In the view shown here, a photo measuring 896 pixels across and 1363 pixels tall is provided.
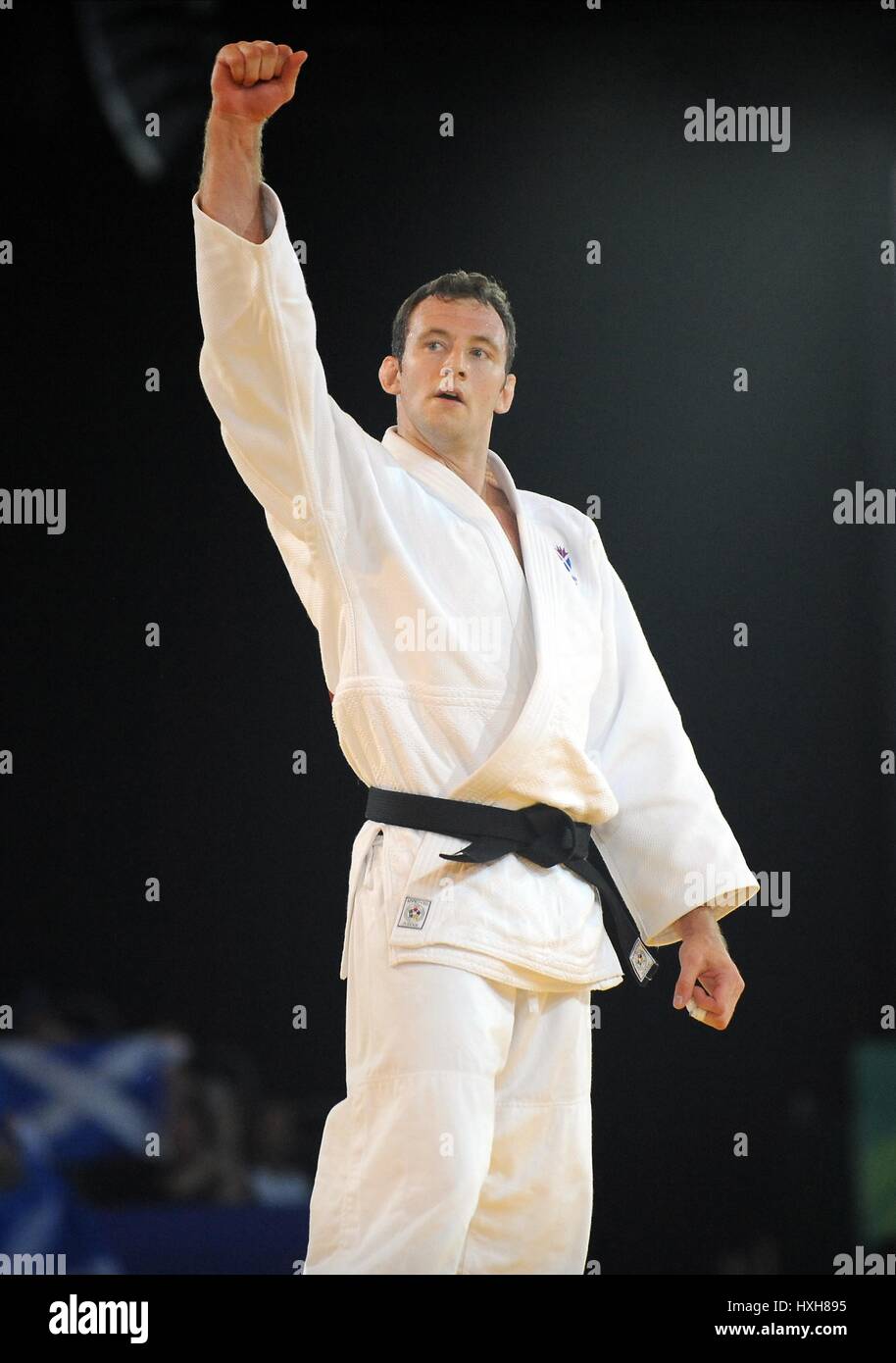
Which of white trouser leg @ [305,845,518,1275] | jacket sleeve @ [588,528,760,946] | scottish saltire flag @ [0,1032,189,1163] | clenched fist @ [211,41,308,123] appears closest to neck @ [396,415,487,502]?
jacket sleeve @ [588,528,760,946]

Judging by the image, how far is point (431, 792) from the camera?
7.20 ft

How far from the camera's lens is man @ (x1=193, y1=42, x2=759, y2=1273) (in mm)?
2049

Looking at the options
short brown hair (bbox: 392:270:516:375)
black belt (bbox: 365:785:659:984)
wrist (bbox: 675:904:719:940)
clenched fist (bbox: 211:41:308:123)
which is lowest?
wrist (bbox: 675:904:719:940)

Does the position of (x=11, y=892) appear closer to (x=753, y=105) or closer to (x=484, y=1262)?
(x=484, y=1262)

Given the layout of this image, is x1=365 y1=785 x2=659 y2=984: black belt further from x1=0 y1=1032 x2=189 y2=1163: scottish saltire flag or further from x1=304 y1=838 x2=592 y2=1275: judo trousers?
x1=0 y1=1032 x2=189 y2=1163: scottish saltire flag

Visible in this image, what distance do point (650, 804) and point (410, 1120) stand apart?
73cm

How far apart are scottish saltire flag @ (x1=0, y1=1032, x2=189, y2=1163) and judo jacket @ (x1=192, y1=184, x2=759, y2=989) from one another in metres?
1.14

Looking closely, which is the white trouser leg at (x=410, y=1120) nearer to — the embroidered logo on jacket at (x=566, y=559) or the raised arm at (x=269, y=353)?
the raised arm at (x=269, y=353)

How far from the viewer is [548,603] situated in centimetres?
236

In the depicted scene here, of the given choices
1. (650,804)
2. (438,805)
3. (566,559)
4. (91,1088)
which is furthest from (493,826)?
(91,1088)

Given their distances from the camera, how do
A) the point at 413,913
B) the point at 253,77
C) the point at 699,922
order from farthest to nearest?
the point at 699,922 → the point at 413,913 → the point at 253,77

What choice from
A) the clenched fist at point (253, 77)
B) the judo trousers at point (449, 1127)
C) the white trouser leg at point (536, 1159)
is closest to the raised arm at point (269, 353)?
the clenched fist at point (253, 77)

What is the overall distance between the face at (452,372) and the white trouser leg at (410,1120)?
0.80m

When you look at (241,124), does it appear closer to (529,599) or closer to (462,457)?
(462,457)
